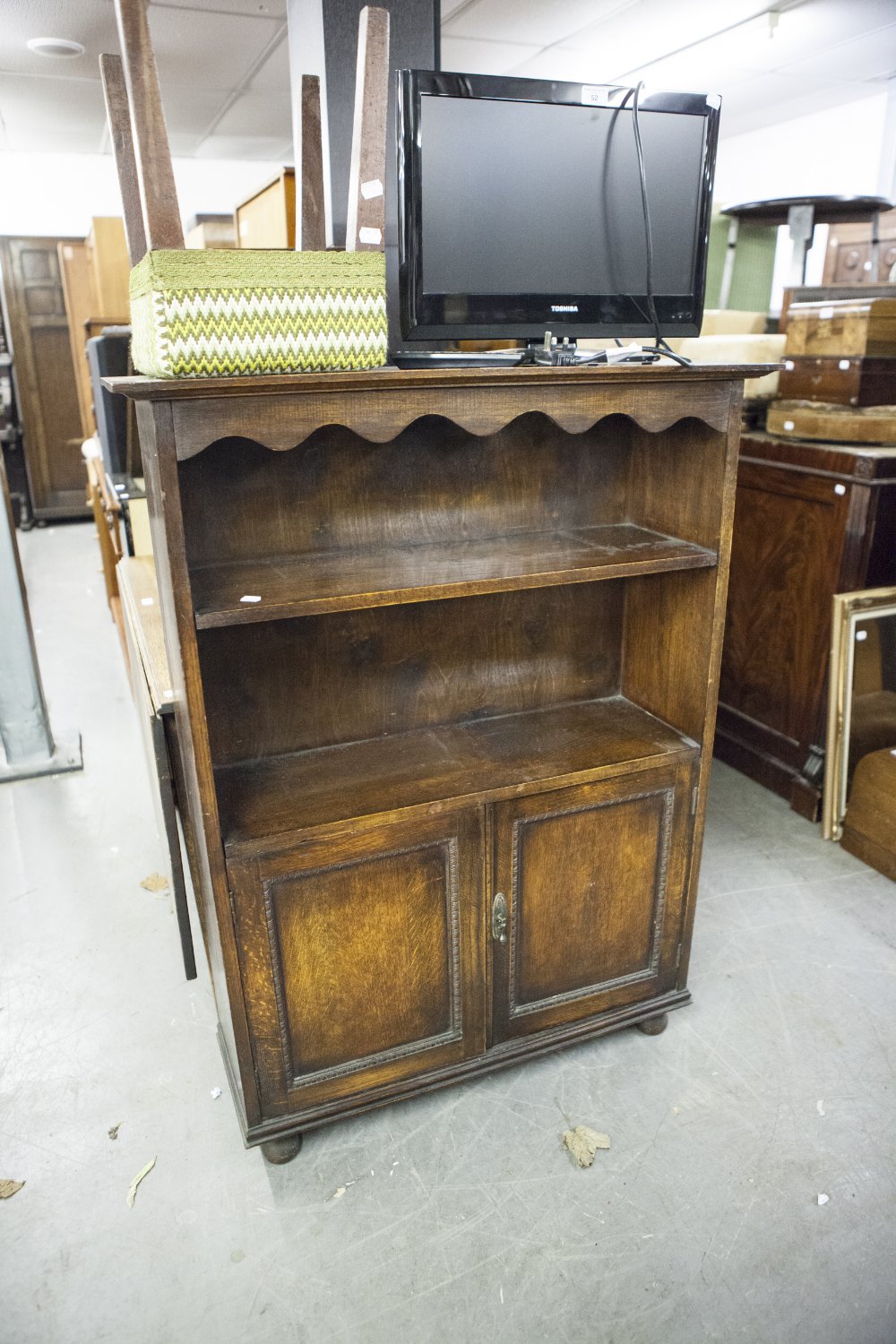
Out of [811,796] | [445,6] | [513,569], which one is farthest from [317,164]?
[445,6]

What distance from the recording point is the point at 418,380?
4.71ft

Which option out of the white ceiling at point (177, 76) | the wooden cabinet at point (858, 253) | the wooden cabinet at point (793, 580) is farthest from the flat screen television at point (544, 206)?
the wooden cabinet at point (858, 253)

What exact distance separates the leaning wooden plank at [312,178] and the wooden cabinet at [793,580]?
1851 mm

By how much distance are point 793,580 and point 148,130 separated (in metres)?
2.47

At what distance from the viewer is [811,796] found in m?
2.99

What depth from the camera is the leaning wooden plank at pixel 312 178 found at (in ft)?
5.50

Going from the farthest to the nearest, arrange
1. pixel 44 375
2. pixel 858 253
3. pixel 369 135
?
pixel 44 375 → pixel 858 253 → pixel 369 135

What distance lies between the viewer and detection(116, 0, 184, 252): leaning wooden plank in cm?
125

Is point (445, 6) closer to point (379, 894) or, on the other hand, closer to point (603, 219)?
point (603, 219)

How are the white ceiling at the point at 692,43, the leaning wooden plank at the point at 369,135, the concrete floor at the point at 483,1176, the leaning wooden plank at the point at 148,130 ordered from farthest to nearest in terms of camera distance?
the white ceiling at the point at 692,43, the concrete floor at the point at 483,1176, the leaning wooden plank at the point at 369,135, the leaning wooden plank at the point at 148,130

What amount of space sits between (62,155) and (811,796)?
8.26 m

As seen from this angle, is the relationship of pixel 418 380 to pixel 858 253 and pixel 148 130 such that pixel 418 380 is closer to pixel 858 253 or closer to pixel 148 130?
pixel 148 130

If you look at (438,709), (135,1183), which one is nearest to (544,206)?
(438,709)

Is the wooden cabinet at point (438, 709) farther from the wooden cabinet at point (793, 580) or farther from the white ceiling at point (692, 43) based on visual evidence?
the white ceiling at point (692, 43)
